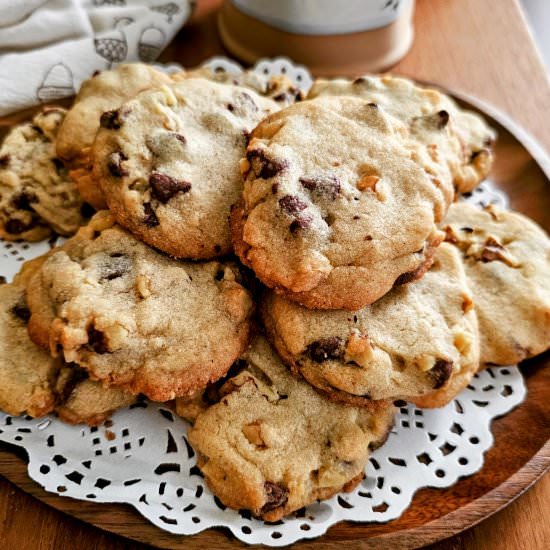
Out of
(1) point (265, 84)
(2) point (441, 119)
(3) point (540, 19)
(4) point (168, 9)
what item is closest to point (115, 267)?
(1) point (265, 84)

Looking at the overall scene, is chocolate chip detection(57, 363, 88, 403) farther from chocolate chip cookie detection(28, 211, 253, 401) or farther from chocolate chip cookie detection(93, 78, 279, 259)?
chocolate chip cookie detection(93, 78, 279, 259)

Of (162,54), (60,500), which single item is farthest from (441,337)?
(162,54)

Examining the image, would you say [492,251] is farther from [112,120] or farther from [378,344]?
[112,120]

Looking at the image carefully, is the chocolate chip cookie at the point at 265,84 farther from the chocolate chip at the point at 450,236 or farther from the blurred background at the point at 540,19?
the blurred background at the point at 540,19

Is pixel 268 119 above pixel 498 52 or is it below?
above

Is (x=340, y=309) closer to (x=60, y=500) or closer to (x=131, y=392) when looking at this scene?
(x=131, y=392)

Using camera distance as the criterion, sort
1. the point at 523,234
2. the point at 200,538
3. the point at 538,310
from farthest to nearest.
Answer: the point at 523,234 → the point at 538,310 → the point at 200,538
